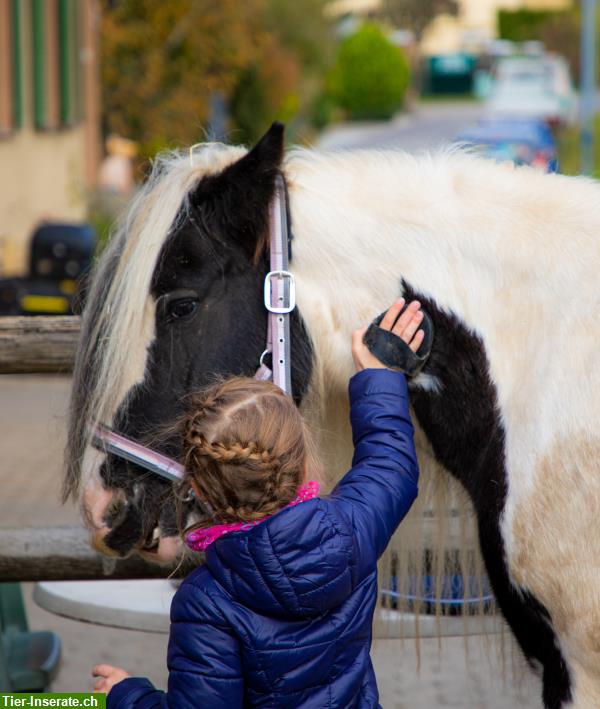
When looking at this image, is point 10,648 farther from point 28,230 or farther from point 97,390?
point 28,230

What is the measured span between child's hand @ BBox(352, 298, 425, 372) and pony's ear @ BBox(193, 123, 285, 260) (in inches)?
11.6

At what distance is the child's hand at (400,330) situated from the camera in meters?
2.26

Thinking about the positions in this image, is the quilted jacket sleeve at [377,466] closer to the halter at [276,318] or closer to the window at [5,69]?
the halter at [276,318]

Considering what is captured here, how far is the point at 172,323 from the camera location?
2359 millimetres

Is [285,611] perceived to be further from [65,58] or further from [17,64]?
[65,58]

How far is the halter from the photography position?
231 centimetres

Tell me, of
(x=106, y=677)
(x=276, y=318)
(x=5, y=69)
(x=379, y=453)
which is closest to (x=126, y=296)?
(x=276, y=318)

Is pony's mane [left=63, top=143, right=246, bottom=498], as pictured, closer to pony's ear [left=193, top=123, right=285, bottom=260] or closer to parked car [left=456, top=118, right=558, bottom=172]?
pony's ear [left=193, top=123, right=285, bottom=260]

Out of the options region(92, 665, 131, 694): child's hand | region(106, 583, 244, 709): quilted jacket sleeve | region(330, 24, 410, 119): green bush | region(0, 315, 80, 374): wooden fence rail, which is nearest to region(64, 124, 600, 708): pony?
region(92, 665, 131, 694): child's hand

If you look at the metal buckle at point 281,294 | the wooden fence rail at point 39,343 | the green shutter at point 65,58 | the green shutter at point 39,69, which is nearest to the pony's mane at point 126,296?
the metal buckle at point 281,294

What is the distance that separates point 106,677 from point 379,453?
69 centimetres

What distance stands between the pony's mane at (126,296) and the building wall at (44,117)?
9.52 m

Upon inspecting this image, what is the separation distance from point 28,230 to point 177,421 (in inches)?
438

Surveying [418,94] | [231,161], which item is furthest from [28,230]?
[418,94]
